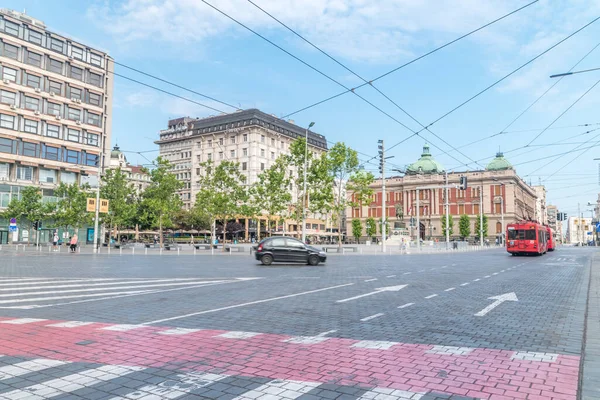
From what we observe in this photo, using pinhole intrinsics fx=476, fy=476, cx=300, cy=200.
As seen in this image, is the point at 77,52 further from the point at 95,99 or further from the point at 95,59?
the point at 95,99

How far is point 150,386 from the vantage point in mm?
4613

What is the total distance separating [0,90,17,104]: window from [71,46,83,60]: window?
9.31 m

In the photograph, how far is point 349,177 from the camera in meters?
55.6

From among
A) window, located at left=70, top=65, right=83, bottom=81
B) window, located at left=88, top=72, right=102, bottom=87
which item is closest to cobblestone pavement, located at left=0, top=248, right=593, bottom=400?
window, located at left=70, top=65, right=83, bottom=81

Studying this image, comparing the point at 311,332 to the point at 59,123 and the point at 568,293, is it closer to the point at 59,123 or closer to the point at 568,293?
the point at 568,293

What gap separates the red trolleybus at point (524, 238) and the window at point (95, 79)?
170 feet

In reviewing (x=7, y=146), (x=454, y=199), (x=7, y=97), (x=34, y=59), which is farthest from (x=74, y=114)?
(x=454, y=199)

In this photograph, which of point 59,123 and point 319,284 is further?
point 59,123

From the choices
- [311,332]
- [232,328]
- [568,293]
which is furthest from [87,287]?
[568,293]

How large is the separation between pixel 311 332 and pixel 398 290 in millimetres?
6414

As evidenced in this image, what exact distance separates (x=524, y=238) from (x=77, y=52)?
54760 mm

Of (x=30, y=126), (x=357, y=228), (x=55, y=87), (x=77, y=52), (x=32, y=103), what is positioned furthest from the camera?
(x=357, y=228)

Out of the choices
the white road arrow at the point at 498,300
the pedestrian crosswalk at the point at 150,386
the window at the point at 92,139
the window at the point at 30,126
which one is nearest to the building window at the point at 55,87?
the window at the point at 30,126

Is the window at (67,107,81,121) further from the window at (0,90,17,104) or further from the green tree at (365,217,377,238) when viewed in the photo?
the green tree at (365,217,377,238)
